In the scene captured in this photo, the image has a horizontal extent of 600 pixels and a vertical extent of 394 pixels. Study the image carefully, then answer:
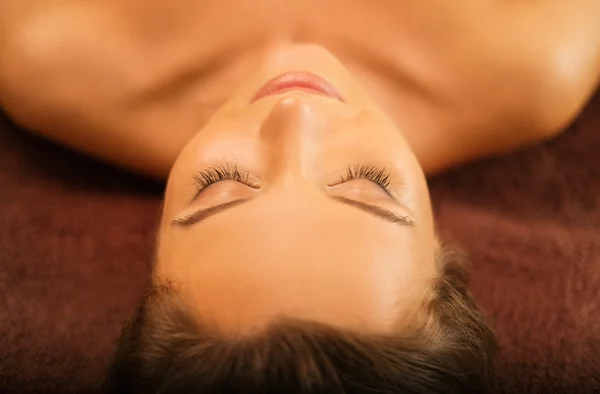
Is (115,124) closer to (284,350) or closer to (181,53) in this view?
(181,53)

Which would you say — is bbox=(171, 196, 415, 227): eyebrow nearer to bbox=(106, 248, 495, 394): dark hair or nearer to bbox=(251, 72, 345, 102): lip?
bbox=(106, 248, 495, 394): dark hair

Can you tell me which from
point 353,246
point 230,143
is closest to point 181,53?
point 230,143

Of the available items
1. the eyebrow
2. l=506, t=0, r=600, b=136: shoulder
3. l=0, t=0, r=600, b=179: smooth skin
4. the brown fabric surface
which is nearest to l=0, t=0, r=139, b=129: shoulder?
l=0, t=0, r=600, b=179: smooth skin

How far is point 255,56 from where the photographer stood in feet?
3.35

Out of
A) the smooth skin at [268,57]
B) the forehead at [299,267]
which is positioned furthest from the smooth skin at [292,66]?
the forehead at [299,267]

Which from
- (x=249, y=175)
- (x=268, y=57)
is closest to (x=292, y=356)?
(x=249, y=175)

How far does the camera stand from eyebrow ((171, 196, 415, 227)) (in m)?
0.72

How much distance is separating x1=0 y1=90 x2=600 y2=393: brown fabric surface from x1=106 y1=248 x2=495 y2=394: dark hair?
14 centimetres

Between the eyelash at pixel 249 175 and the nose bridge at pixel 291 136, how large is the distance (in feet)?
0.10

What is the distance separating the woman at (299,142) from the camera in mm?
640

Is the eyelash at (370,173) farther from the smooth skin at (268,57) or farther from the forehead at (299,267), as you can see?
the smooth skin at (268,57)

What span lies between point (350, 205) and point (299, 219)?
0.06m

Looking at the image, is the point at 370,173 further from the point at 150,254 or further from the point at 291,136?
the point at 150,254

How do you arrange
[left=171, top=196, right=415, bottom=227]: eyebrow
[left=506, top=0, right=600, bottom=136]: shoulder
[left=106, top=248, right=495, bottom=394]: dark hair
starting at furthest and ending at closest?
[left=506, top=0, right=600, bottom=136]: shoulder, [left=171, top=196, right=415, bottom=227]: eyebrow, [left=106, top=248, right=495, bottom=394]: dark hair
